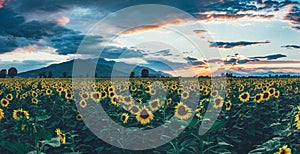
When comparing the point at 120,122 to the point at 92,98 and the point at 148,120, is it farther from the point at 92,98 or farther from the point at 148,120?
the point at 92,98

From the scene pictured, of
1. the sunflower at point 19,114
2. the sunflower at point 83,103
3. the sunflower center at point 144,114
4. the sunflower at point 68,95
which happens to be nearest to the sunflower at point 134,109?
the sunflower center at point 144,114

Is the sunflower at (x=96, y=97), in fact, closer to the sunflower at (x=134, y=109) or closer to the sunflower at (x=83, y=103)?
the sunflower at (x=83, y=103)

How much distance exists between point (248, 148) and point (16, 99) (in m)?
6.62

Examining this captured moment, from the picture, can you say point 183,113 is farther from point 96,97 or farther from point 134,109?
point 96,97

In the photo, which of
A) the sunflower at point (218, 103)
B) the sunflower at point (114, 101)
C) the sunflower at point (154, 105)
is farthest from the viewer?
the sunflower at point (114, 101)

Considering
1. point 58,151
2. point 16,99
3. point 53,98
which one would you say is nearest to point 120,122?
point 58,151

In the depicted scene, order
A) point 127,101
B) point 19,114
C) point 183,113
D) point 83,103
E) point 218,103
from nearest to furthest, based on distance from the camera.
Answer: point 19,114 → point 183,113 → point 218,103 → point 127,101 → point 83,103

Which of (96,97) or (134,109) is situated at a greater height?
(96,97)

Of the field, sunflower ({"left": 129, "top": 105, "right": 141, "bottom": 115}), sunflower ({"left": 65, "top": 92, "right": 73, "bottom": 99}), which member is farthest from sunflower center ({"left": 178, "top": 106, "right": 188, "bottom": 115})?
sunflower ({"left": 65, "top": 92, "right": 73, "bottom": 99})

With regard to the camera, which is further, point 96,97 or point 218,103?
point 96,97

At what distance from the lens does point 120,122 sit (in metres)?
6.90

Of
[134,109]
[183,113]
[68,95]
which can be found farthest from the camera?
[68,95]

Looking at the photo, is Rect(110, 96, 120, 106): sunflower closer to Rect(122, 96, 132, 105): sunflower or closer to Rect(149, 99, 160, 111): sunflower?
Rect(122, 96, 132, 105): sunflower

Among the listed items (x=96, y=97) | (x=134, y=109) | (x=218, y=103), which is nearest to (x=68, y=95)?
(x=96, y=97)
